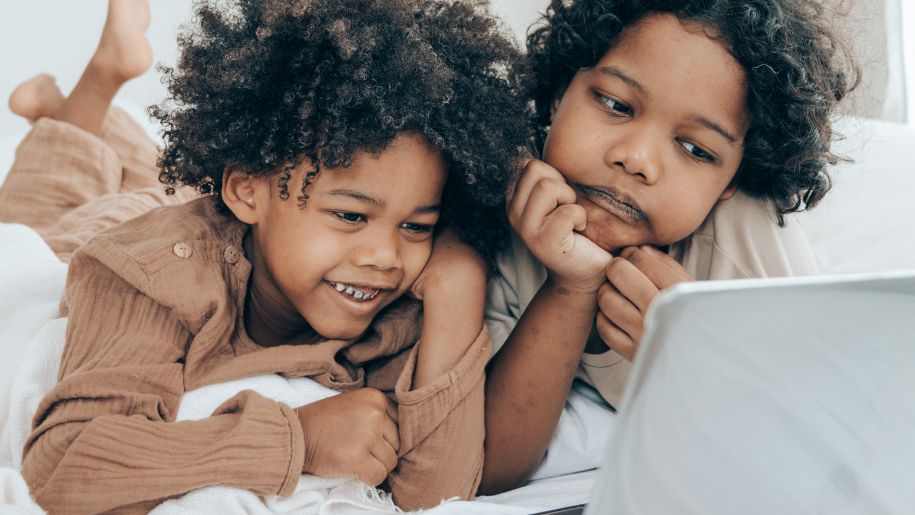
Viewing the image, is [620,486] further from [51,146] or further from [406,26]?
[51,146]

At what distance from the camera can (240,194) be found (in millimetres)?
954

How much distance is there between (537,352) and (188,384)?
1.20 feet

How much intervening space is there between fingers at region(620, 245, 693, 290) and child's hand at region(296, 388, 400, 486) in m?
0.32

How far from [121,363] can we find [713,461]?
0.59 metres

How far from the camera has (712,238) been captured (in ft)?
3.47

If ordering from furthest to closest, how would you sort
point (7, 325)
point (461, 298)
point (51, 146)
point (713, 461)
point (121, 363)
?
point (51, 146)
point (7, 325)
point (461, 298)
point (121, 363)
point (713, 461)

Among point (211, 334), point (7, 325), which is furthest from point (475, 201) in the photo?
point (7, 325)

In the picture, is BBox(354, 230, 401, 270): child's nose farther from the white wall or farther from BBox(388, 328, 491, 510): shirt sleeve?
the white wall

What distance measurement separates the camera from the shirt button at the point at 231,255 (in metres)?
0.95

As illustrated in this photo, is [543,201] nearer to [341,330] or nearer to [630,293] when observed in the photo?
[630,293]

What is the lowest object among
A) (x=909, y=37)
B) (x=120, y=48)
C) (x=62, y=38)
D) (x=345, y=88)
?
(x=62, y=38)

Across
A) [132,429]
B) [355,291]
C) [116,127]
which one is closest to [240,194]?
[355,291]

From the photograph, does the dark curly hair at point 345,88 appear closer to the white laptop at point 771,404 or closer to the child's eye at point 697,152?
the child's eye at point 697,152

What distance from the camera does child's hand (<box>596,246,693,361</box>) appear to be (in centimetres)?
91
